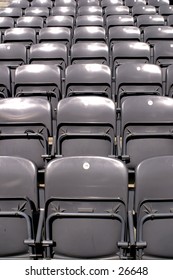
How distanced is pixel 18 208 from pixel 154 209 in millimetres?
693

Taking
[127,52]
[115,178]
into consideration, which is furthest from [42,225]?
[127,52]

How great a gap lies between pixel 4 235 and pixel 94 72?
80.7 inches

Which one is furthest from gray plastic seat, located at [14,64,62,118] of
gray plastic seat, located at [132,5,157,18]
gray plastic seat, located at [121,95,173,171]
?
gray plastic seat, located at [132,5,157,18]

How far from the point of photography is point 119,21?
580 cm

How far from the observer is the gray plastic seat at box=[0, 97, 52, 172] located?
292 centimetres

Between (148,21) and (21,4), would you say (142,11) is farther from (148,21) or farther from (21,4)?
(21,4)

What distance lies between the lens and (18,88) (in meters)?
3.76

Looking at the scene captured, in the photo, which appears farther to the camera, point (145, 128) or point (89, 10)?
point (89, 10)

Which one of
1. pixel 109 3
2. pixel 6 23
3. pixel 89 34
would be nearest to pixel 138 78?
pixel 89 34

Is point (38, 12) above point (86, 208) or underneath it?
above

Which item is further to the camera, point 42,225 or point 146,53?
point 146,53

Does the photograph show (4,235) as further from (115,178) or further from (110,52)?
(110,52)

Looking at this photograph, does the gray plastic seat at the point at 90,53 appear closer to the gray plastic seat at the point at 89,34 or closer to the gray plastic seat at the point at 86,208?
the gray plastic seat at the point at 89,34

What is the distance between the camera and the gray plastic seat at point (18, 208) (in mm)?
2098
